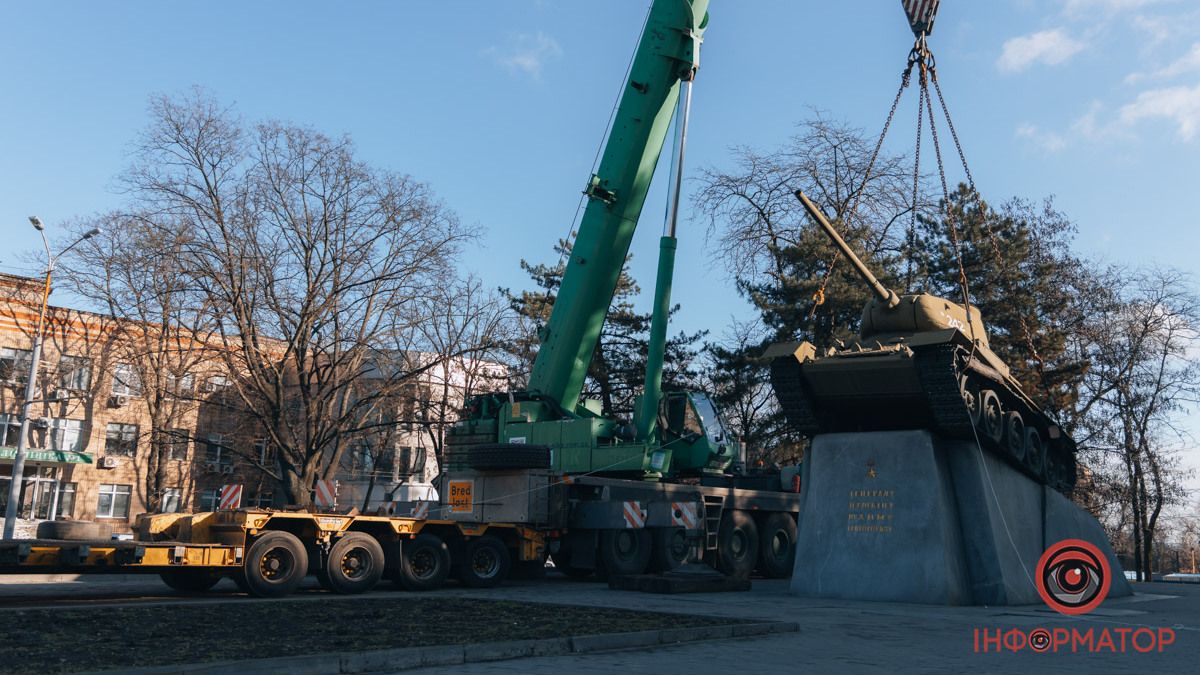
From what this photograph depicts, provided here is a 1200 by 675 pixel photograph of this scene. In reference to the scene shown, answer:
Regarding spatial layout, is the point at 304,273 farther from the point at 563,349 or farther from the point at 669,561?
the point at 669,561

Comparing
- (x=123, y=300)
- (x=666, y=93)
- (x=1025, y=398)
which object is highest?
(x=666, y=93)

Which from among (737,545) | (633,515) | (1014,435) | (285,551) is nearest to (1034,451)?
(1014,435)

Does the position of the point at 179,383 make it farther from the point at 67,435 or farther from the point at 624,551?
the point at 624,551

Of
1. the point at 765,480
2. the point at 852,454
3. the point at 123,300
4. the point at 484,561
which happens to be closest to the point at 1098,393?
the point at 765,480

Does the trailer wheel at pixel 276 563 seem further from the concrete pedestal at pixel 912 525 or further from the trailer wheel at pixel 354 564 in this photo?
the concrete pedestal at pixel 912 525

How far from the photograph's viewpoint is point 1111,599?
17.0m

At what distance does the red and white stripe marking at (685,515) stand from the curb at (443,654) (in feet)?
26.1

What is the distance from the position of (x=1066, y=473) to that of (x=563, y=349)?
9.98m

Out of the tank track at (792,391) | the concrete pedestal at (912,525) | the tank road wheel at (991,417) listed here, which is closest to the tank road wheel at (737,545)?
the concrete pedestal at (912,525)

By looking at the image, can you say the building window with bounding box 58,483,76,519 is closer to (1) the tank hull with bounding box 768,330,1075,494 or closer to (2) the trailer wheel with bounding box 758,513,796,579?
(2) the trailer wheel with bounding box 758,513,796,579

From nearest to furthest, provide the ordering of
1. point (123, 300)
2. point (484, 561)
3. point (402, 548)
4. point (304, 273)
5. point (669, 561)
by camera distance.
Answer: point (402, 548) → point (484, 561) → point (669, 561) → point (304, 273) → point (123, 300)

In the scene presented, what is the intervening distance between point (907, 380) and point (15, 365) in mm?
33757

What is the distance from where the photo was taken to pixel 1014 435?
54.7 feet

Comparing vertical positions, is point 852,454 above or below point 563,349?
below
